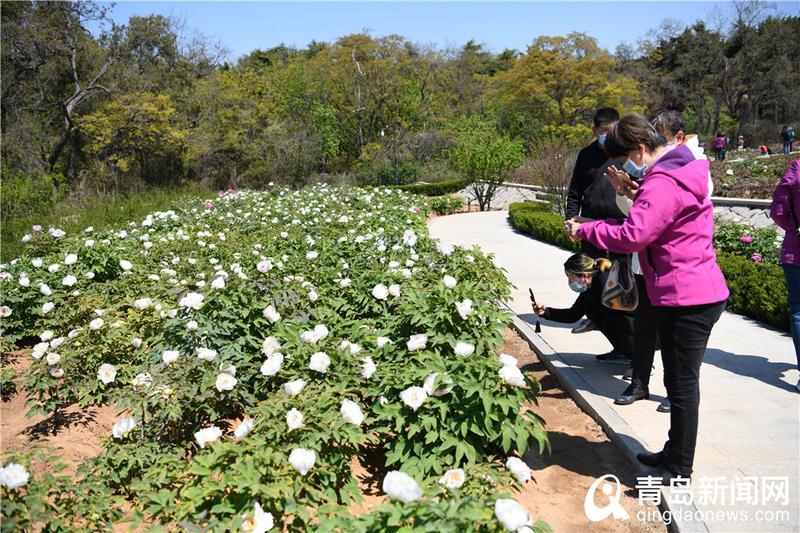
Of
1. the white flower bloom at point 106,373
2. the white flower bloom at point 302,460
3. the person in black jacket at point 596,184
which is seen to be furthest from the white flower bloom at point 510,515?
the person in black jacket at point 596,184

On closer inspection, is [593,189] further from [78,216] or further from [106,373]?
[78,216]

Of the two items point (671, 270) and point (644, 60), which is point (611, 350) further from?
point (644, 60)

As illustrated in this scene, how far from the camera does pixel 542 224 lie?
11.0 m

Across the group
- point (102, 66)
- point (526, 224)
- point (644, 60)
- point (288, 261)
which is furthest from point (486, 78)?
point (288, 261)

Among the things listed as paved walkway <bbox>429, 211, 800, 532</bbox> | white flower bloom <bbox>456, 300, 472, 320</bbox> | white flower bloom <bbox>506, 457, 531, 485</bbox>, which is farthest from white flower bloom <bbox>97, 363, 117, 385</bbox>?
paved walkway <bbox>429, 211, 800, 532</bbox>

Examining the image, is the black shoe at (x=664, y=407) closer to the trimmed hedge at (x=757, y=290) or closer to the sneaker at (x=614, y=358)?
the sneaker at (x=614, y=358)

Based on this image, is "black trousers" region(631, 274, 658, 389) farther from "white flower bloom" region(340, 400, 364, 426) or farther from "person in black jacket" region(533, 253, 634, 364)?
"white flower bloom" region(340, 400, 364, 426)

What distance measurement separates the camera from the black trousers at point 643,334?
3.49m

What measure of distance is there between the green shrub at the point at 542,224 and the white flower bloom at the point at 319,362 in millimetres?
7409

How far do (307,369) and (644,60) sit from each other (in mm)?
48541

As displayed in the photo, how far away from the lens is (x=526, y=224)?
12.0 meters

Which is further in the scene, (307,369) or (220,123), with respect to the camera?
(220,123)

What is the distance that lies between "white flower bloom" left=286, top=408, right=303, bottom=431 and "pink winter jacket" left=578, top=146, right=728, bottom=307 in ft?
4.98

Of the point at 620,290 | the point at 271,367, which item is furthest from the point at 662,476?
the point at 271,367
